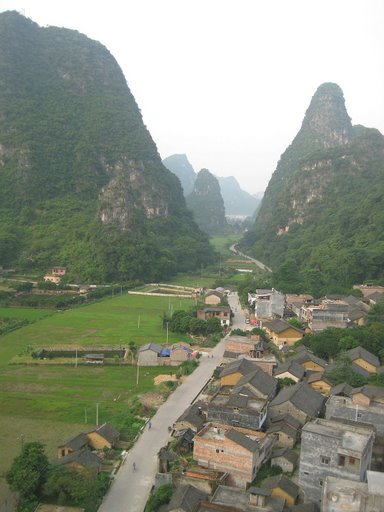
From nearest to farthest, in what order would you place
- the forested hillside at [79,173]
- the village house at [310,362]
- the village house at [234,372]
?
the village house at [234,372] < the village house at [310,362] < the forested hillside at [79,173]

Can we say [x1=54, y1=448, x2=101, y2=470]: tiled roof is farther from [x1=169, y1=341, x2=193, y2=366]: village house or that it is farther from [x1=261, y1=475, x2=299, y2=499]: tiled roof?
[x1=169, y1=341, x2=193, y2=366]: village house

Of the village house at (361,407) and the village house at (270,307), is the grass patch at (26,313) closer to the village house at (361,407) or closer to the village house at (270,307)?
the village house at (270,307)

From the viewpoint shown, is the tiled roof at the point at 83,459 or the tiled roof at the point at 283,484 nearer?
the tiled roof at the point at 283,484

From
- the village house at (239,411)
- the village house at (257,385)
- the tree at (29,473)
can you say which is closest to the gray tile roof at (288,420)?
the village house at (239,411)

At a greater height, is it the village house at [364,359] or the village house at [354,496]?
the village house at [354,496]

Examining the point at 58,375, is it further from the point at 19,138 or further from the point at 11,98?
the point at 11,98
